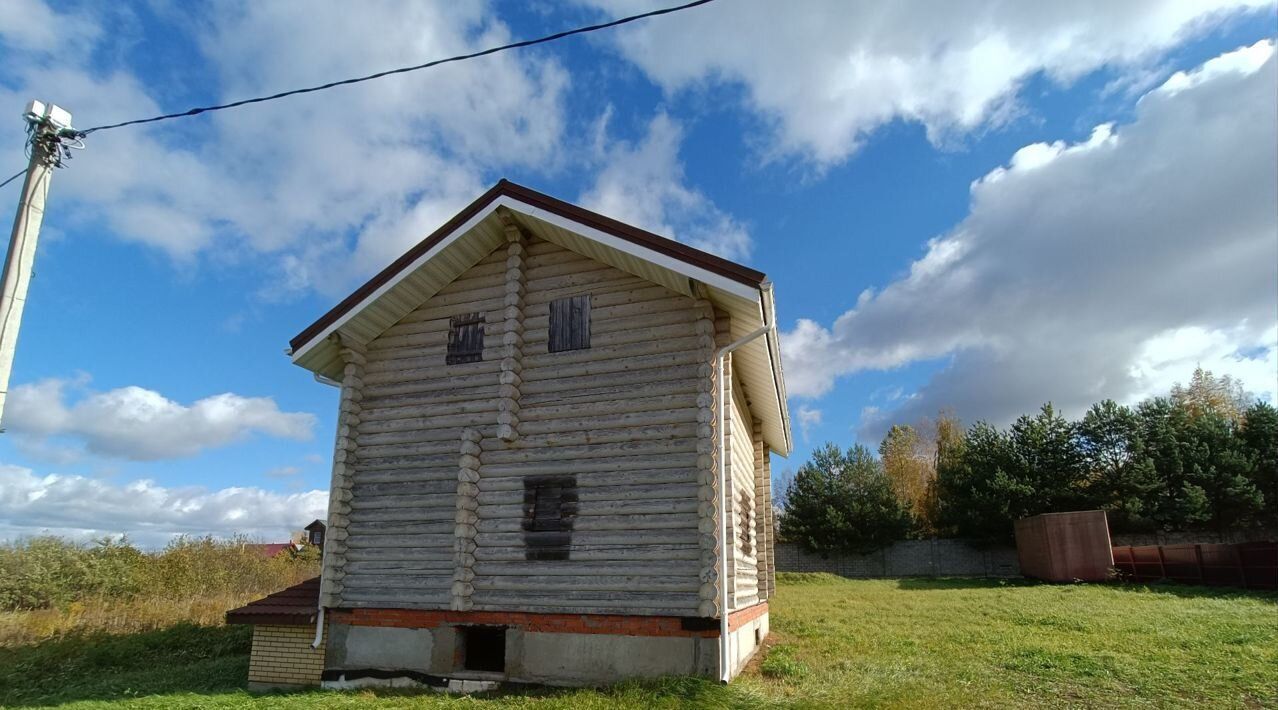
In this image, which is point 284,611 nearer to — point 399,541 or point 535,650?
point 399,541

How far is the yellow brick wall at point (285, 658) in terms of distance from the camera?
1112 centimetres

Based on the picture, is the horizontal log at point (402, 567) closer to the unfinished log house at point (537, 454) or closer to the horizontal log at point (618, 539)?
the unfinished log house at point (537, 454)

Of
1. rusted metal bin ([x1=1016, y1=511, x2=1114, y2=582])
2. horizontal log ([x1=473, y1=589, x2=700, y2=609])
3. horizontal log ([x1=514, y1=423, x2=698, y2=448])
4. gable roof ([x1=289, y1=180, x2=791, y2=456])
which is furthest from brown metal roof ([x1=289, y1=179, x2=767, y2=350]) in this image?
rusted metal bin ([x1=1016, y1=511, x2=1114, y2=582])

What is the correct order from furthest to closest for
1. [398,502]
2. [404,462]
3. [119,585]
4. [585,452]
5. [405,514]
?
[119,585], [404,462], [398,502], [405,514], [585,452]

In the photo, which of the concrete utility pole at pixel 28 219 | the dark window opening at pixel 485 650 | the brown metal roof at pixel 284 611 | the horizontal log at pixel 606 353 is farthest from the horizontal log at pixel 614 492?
the concrete utility pole at pixel 28 219

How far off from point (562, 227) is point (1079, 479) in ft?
120

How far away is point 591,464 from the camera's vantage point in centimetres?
1052

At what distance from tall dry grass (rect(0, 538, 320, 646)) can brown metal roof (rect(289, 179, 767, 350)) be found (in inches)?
392

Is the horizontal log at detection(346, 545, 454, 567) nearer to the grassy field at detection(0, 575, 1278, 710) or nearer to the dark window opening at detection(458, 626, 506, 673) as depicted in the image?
the dark window opening at detection(458, 626, 506, 673)

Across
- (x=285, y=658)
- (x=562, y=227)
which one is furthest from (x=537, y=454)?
(x=285, y=658)

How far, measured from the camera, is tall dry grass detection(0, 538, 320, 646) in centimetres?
1634

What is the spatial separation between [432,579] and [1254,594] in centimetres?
2436

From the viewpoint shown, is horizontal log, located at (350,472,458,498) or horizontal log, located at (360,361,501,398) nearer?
horizontal log, located at (350,472,458,498)

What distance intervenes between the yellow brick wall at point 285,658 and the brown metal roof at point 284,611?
196 millimetres
